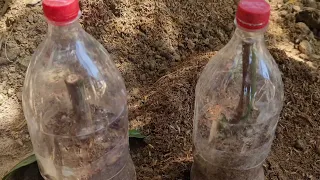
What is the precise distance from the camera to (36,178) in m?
1.57

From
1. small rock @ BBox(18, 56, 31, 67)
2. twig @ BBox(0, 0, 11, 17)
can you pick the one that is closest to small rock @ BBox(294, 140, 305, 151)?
small rock @ BBox(18, 56, 31, 67)

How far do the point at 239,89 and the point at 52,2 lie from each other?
0.56m

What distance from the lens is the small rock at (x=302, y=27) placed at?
2.06 meters

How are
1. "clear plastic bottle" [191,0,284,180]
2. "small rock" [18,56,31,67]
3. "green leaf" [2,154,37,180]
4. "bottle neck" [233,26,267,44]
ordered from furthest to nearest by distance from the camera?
1. "small rock" [18,56,31,67]
2. "green leaf" [2,154,37,180]
3. "clear plastic bottle" [191,0,284,180]
4. "bottle neck" [233,26,267,44]

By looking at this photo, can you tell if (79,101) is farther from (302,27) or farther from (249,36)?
(302,27)

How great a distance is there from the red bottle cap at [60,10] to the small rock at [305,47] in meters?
1.14

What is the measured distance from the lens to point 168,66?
1885mm

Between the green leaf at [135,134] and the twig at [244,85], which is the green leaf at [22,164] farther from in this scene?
the twig at [244,85]

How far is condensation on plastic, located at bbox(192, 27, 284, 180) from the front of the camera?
1370 mm

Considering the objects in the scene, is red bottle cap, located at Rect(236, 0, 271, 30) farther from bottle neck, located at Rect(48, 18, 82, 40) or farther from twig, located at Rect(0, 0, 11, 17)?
twig, located at Rect(0, 0, 11, 17)

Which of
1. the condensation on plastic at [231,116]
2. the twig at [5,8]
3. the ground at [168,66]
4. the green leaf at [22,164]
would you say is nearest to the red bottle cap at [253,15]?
the condensation on plastic at [231,116]

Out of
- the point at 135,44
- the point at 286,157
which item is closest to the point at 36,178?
the point at 135,44

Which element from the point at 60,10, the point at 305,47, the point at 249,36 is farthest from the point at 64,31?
the point at 305,47

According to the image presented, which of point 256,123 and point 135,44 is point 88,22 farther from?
point 256,123
